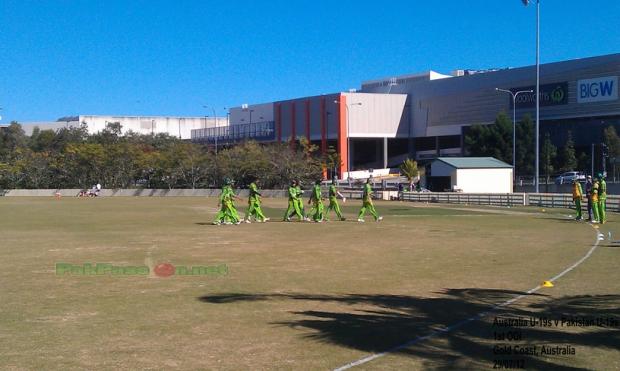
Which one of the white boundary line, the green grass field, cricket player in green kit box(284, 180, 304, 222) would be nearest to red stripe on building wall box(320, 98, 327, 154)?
cricket player in green kit box(284, 180, 304, 222)

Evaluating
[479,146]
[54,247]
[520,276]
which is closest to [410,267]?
[520,276]

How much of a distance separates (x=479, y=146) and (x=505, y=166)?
24907 millimetres

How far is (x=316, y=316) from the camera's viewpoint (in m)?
9.24

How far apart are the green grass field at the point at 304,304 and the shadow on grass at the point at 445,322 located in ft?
0.08

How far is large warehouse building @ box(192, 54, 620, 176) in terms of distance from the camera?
77.7 meters

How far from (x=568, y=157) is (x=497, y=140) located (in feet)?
26.3

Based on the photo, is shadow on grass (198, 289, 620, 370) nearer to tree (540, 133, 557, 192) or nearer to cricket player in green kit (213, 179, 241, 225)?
cricket player in green kit (213, 179, 241, 225)

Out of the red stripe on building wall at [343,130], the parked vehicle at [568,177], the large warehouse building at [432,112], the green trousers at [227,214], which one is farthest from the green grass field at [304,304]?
the red stripe on building wall at [343,130]

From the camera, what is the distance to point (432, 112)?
9969 cm

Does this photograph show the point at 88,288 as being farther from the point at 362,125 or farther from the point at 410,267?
the point at 362,125

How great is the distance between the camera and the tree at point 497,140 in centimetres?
7712

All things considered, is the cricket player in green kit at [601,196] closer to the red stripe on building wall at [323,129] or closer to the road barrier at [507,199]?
the road barrier at [507,199]

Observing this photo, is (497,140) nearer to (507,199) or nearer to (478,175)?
(478,175)

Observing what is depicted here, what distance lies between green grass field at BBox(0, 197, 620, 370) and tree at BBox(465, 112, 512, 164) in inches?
2349
